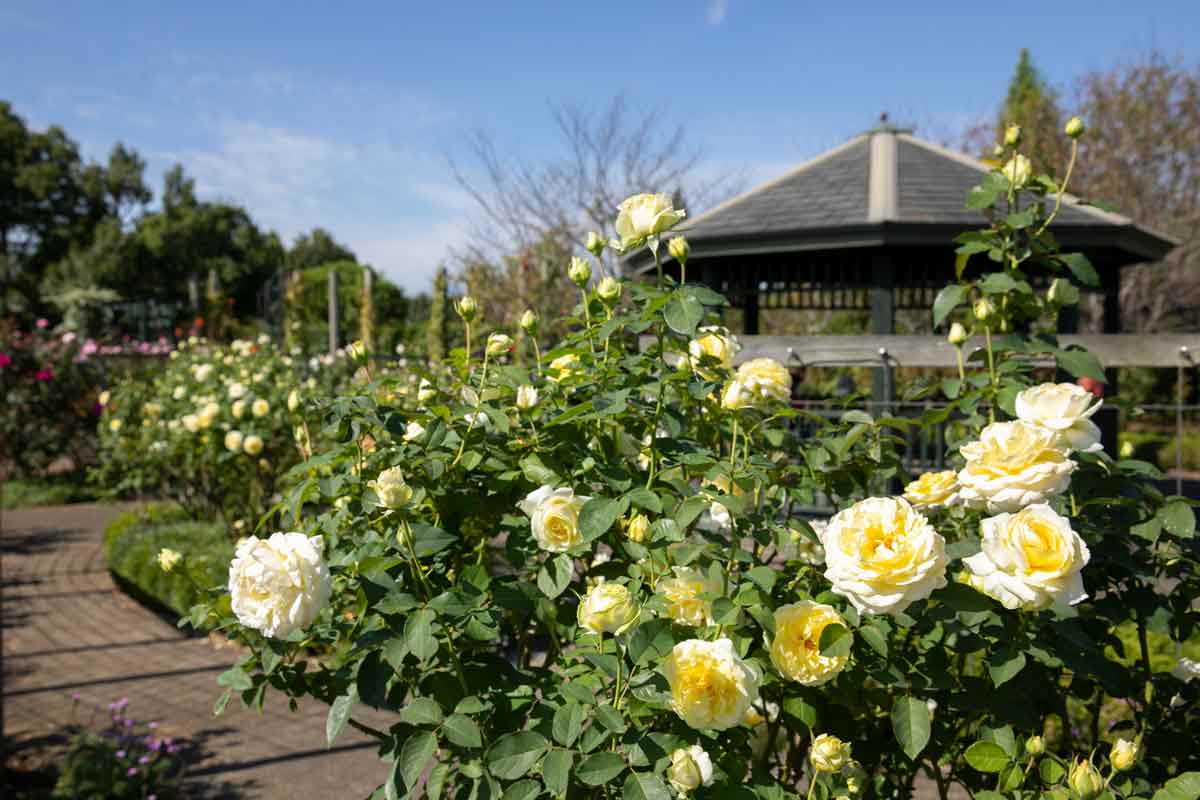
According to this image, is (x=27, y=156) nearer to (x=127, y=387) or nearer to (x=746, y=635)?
(x=127, y=387)

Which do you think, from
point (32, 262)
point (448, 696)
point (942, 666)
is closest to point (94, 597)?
point (448, 696)

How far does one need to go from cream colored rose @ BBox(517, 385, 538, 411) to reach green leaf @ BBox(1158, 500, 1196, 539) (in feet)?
3.16

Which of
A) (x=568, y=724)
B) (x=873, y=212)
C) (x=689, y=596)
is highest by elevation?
(x=873, y=212)

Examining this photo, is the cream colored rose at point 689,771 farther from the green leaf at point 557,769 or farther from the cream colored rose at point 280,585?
the cream colored rose at point 280,585

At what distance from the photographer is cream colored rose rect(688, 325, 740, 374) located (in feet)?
4.98

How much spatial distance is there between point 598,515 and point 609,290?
41 centimetres

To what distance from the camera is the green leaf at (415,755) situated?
43.8 inches

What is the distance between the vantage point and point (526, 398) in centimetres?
144

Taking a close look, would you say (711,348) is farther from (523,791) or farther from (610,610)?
(523,791)

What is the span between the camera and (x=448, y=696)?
3.92 feet

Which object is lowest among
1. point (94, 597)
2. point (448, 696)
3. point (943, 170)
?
point (94, 597)

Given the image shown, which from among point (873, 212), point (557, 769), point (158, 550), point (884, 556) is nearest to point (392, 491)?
point (557, 769)

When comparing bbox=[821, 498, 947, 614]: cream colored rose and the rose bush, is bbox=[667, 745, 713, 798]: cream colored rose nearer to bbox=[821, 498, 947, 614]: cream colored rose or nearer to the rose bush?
the rose bush

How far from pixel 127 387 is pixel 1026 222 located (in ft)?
22.1
